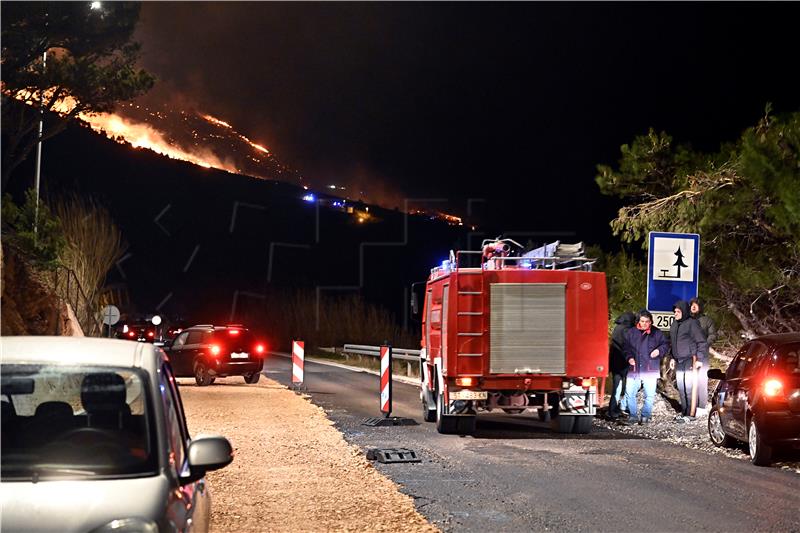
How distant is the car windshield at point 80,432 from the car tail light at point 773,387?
927 cm

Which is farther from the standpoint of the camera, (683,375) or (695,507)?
(683,375)

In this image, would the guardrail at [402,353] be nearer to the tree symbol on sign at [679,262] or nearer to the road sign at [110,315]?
the road sign at [110,315]

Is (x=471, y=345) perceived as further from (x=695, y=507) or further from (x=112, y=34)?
(x=112, y=34)


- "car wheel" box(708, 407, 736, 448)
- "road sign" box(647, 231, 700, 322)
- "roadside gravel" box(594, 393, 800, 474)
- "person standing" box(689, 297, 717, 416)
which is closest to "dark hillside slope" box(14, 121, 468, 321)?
"roadside gravel" box(594, 393, 800, 474)

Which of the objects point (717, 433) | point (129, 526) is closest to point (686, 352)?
point (717, 433)

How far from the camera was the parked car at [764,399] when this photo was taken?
42.4 feet

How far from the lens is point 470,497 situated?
10797mm

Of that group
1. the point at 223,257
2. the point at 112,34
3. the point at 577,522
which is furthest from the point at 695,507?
the point at 223,257

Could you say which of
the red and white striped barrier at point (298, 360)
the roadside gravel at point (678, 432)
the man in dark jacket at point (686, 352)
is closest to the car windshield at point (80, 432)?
the roadside gravel at point (678, 432)

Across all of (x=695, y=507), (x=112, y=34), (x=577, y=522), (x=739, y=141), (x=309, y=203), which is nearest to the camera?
(x=577, y=522)

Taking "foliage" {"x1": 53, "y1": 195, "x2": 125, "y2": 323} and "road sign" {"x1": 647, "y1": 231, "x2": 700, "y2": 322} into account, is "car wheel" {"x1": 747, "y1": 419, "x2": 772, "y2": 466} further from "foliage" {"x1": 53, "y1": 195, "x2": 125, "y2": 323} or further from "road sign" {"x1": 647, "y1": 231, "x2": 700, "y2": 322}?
"foliage" {"x1": 53, "y1": 195, "x2": 125, "y2": 323}

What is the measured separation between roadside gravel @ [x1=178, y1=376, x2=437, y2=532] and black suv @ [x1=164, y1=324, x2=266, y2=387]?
861cm

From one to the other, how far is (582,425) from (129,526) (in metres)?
13.1

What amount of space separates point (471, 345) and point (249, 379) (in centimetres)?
1433
